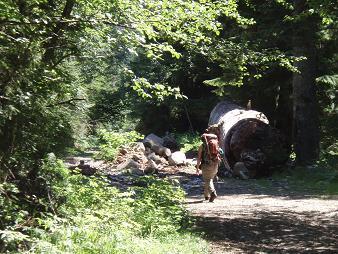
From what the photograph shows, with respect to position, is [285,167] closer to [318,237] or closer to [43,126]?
[318,237]

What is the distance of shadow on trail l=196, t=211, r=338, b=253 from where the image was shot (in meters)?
8.25

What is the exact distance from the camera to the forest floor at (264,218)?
27.6 feet

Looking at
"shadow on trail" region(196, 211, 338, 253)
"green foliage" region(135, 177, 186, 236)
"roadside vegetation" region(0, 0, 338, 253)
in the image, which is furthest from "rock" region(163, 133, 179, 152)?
"green foliage" region(135, 177, 186, 236)

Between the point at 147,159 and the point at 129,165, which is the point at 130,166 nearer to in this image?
the point at 129,165

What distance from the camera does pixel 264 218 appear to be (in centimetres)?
1052

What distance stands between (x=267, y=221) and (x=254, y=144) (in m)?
8.20

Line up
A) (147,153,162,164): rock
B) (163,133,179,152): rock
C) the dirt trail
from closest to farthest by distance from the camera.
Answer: the dirt trail, (147,153,162,164): rock, (163,133,179,152): rock

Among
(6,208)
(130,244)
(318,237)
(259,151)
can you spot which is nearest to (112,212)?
(130,244)

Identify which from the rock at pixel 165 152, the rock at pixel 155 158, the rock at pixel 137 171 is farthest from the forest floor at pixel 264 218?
the rock at pixel 165 152

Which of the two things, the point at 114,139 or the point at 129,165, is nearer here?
the point at 114,139

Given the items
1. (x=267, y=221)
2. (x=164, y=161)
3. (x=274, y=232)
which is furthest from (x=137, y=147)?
(x=274, y=232)

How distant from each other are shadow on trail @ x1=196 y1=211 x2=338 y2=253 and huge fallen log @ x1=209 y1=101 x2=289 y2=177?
263 inches

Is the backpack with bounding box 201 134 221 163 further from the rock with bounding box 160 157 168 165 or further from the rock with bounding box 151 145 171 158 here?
the rock with bounding box 151 145 171 158

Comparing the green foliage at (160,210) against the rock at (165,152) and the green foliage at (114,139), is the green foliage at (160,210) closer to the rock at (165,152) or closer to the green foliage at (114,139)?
the green foliage at (114,139)
